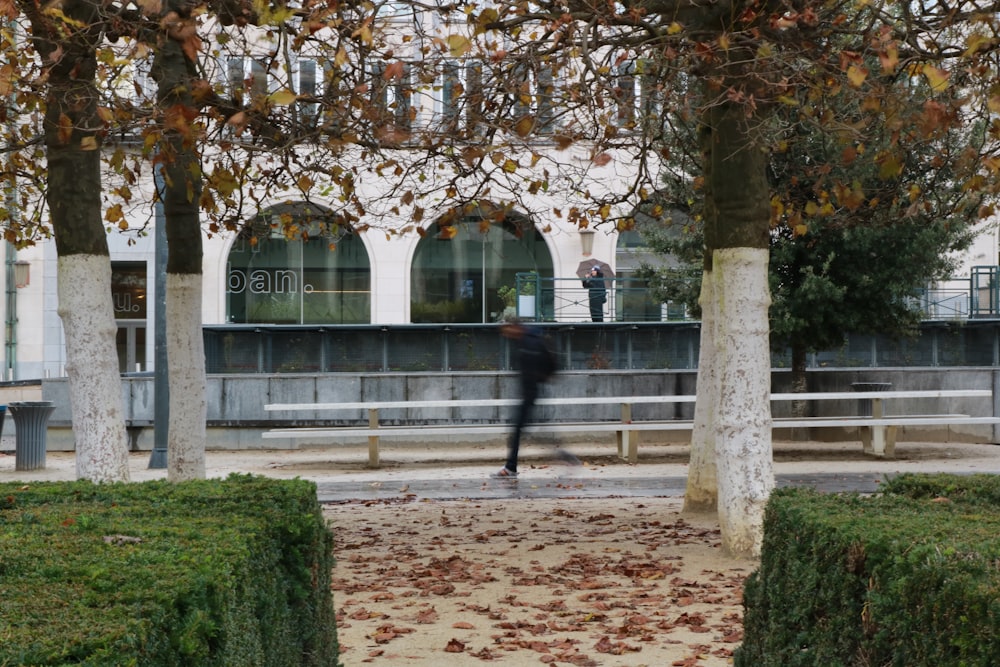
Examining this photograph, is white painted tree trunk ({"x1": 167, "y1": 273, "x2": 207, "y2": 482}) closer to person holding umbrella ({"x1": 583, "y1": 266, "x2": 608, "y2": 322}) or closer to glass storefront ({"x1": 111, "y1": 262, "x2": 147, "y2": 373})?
person holding umbrella ({"x1": 583, "y1": 266, "x2": 608, "y2": 322})

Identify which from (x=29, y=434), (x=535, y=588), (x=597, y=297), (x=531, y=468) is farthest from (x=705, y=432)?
(x=597, y=297)

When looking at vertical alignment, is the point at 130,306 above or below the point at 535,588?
above

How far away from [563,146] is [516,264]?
25.8 m

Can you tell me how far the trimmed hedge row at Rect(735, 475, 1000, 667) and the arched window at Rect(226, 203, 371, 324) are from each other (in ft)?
90.8

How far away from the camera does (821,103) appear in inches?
435

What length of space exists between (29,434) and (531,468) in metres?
7.16

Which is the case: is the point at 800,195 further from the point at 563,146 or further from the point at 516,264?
the point at 516,264

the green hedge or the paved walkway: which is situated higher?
the green hedge

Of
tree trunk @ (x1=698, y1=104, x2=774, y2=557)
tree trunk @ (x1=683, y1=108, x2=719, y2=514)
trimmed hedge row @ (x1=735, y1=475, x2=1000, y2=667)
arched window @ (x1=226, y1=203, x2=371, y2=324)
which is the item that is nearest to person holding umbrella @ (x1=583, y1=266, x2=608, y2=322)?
arched window @ (x1=226, y1=203, x2=371, y2=324)

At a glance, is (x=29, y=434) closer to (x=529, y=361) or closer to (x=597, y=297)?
(x=529, y=361)

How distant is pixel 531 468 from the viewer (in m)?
17.9

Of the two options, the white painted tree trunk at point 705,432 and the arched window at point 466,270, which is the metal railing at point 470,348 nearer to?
the white painted tree trunk at point 705,432

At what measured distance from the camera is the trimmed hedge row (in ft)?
11.0

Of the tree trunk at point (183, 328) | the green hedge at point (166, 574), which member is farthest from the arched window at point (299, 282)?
the green hedge at point (166, 574)
